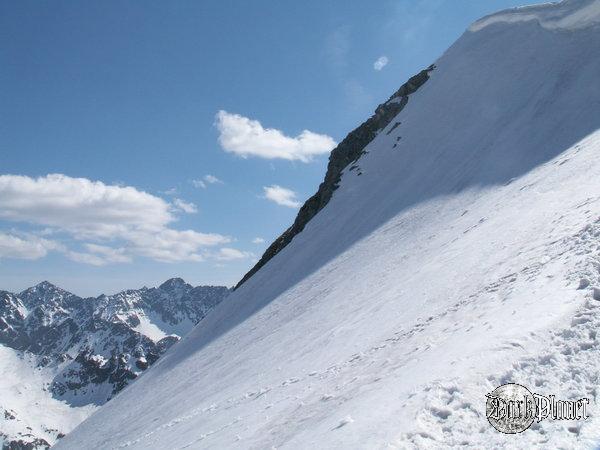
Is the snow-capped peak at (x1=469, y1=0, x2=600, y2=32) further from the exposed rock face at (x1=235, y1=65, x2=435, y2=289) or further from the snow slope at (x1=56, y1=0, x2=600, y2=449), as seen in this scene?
the exposed rock face at (x1=235, y1=65, x2=435, y2=289)

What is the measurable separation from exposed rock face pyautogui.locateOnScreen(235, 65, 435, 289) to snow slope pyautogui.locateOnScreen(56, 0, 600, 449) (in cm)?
563

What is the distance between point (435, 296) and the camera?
14.3 m

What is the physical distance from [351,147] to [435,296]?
44404 millimetres

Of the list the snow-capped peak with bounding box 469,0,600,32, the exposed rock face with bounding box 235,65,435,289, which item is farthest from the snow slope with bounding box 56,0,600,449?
the exposed rock face with bounding box 235,65,435,289

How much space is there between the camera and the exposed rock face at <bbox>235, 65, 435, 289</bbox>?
167 ft

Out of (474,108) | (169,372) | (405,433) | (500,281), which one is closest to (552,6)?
(474,108)

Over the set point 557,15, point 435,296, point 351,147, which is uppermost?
point 351,147

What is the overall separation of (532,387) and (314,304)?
57.1ft

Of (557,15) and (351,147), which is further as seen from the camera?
(351,147)

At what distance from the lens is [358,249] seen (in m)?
29.4

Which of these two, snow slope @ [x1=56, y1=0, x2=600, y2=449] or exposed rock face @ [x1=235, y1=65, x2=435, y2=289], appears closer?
snow slope @ [x1=56, y1=0, x2=600, y2=449]

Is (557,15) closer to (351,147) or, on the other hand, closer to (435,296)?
(351,147)

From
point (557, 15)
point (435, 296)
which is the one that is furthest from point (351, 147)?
point (435, 296)

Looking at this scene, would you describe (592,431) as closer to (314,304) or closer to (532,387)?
(532,387)
